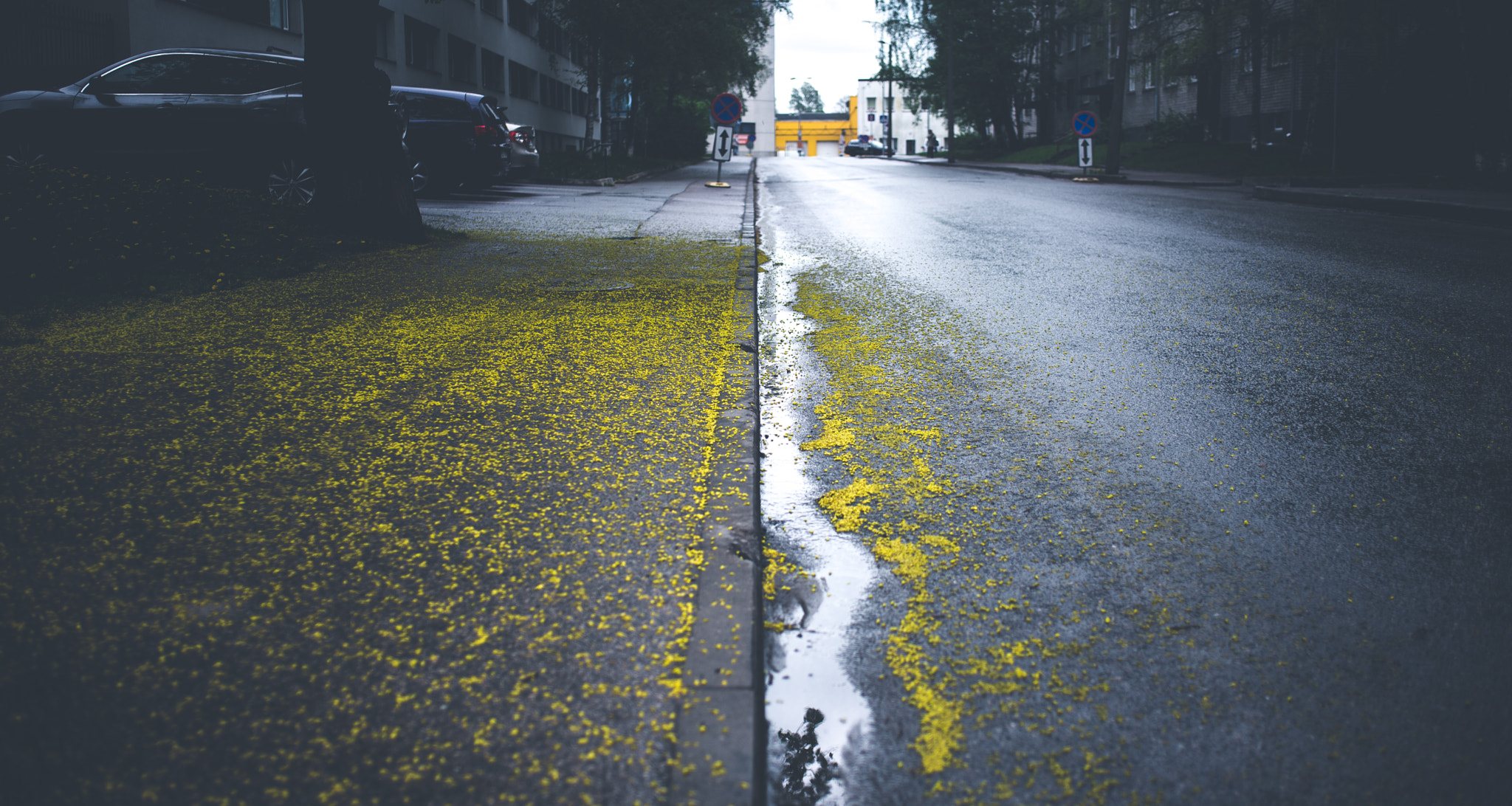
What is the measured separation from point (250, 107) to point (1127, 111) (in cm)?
4755

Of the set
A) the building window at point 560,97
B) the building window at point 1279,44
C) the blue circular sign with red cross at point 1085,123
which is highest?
the building window at point 560,97

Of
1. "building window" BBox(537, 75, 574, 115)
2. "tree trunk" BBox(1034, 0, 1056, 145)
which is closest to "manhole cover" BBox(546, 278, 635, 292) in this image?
"building window" BBox(537, 75, 574, 115)

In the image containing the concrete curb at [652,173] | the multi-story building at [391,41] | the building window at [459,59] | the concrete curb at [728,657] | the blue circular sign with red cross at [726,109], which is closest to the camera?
the concrete curb at [728,657]

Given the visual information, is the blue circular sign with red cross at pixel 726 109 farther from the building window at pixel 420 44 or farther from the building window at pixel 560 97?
the building window at pixel 560 97

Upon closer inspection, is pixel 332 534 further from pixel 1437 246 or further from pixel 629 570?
pixel 1437 246

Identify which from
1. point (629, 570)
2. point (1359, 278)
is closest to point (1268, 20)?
point (1359, 278)

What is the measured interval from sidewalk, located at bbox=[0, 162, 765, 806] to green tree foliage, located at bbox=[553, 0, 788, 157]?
2874cm

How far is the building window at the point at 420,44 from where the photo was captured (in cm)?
3056

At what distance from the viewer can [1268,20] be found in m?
33.3

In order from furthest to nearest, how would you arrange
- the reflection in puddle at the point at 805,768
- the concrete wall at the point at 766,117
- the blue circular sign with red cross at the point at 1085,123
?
the concrete wall at the point at 766,117
the blue circular sign with red cross at the point at 1085,123
the reflection in puddle at the point at 805,768

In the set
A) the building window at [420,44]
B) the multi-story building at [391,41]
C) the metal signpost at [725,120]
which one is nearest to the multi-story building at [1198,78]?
Result: the metal signpost at [725,120]

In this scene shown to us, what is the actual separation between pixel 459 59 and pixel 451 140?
2100 centimetres

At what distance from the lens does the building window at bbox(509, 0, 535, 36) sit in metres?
39.9

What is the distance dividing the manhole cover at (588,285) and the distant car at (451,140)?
386 inches
